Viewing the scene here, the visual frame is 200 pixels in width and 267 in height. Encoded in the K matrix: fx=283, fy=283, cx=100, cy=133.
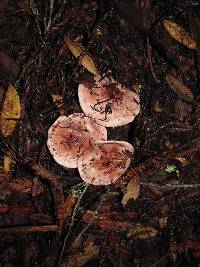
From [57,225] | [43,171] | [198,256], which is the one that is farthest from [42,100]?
[198,256]

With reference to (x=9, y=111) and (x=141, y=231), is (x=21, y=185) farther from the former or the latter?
(x=141, y=231)

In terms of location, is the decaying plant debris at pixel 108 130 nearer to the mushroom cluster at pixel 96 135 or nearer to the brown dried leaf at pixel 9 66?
the brown dried leaf at pixel 9 66

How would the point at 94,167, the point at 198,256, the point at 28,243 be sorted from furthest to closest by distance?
the point at 198,256 → the point at 28,243 → the point at 94,167

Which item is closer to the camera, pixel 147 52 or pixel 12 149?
pixel 12 149

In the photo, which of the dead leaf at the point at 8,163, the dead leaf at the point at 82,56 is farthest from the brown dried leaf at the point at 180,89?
the dead leaf at the point at 8,163

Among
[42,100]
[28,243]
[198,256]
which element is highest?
[42,100]

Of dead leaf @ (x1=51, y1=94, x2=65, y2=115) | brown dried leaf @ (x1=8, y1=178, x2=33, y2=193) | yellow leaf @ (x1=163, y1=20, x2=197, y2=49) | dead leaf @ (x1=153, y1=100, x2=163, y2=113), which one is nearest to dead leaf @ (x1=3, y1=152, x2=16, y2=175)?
brown dried leaf @ (x1=8, y1=178, x2=33, y2=193)

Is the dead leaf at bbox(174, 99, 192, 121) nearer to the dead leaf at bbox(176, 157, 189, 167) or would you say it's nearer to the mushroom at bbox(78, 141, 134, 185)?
the dead leaf at bbox(176, 157, 189, 167)

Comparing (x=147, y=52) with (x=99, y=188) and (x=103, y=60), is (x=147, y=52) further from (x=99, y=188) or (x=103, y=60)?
(x=99, y=188)
